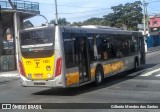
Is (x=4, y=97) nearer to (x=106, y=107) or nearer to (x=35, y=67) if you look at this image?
(x=35, y=67)

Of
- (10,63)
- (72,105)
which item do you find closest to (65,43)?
(72,105)

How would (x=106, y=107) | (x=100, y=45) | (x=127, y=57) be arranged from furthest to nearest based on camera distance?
(x=127, y=57), (x=100, y=45), (x=106, y=107)

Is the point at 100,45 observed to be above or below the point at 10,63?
above

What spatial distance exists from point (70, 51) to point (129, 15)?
212 ft

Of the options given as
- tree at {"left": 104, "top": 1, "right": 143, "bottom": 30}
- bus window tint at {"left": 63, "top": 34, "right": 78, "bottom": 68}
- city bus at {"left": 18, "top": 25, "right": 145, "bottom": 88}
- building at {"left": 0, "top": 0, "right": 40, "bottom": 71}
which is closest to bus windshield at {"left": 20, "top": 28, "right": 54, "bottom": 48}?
city bus at {"left": 18, "top": 25, "right": 145, "bottom": 88}

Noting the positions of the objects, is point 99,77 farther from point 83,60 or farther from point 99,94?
point 99,94

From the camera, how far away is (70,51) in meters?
14.5

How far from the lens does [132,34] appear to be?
75.5 ft

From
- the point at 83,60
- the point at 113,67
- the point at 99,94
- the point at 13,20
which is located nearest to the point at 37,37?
the point at 83,60

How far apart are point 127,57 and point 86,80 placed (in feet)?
21.0

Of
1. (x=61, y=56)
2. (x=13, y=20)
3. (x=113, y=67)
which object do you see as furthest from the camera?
(x=13, y=20)

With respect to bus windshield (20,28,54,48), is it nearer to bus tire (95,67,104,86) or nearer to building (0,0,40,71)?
bus tire (95,67,104,86)

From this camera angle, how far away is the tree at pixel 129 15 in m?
76.7

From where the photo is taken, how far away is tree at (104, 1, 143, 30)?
76.7m
